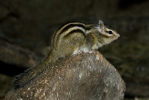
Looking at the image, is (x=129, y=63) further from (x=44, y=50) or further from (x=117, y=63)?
(x=44, y=50)

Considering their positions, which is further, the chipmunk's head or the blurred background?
the blurred background

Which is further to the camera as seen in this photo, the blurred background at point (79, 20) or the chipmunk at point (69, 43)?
the blurred background at point (79, 20)

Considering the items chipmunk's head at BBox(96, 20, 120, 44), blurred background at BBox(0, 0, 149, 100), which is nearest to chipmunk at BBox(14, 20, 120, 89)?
chipmunk's head at BBox(96, 20, 120, 44)

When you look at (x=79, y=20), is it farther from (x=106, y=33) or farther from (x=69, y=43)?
(x=69, y=43)

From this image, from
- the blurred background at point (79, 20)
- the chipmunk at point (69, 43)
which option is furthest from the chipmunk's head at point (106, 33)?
the blurred background at point (79, 20)

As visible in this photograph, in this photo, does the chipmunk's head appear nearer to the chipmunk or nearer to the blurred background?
the chipmunk

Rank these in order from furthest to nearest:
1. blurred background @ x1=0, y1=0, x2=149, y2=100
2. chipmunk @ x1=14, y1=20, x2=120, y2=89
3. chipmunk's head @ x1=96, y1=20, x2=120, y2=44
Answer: blurred background @ x1=0, y1=0, x2=149, y2=100 < chipmunk's head @ x1=96, y1=20, x2=120, y2=44 < chipmunk @ x1=14, y1=20, x2=120, y2=89

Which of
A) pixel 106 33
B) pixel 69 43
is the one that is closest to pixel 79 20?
pixel 106 33

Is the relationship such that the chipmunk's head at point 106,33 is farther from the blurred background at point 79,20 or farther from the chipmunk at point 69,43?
the blurred background at point 79,20

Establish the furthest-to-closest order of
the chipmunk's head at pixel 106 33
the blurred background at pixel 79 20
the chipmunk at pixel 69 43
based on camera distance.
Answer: the blurred background at pixel 79 20 → the chipmunk's head at pixel 106 33 → the chipmunk at pixel 69 43

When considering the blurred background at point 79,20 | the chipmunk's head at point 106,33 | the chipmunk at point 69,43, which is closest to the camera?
the chipmunk at point 69,43
